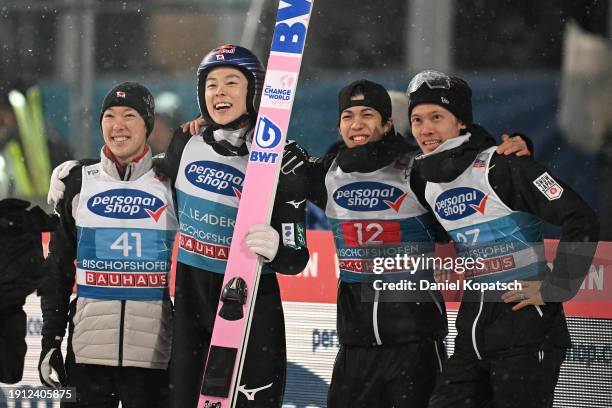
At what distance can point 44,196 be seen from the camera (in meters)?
4.91

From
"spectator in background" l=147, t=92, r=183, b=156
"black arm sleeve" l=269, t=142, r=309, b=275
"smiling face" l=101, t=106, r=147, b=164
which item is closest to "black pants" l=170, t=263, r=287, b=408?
"black arm sleeve" l=269, t=142, r=309, b=275

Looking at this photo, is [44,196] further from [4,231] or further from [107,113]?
[4,231]

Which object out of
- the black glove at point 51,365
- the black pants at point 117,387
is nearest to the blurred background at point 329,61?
the black glove at point 51,365

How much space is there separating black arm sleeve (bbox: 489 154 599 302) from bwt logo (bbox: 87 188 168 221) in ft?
3.76

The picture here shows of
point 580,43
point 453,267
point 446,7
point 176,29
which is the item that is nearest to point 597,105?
point 580,43

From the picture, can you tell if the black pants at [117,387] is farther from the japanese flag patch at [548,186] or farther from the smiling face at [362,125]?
the japanese flag patch at [548,186]

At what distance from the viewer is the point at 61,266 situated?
3.88 meters

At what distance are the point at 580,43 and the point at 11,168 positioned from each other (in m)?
2.50

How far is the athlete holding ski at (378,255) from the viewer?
369 centimetres

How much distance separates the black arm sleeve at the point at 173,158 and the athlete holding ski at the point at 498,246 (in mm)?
794

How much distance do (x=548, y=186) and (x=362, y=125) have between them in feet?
2.17

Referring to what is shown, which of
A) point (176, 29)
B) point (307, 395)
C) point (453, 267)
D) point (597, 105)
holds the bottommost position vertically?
point (307, 395)
